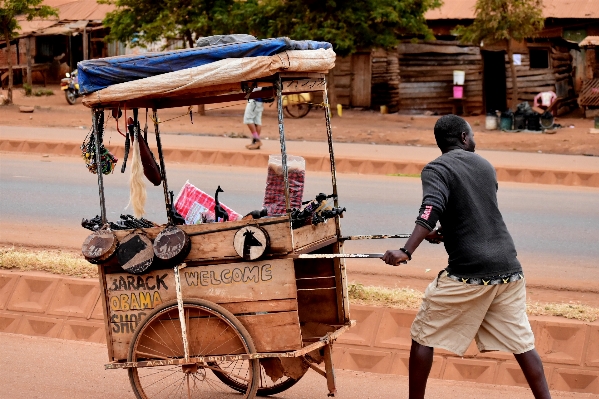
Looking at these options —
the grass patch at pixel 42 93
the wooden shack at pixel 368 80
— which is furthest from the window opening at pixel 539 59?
the grass patch at pixel 42 93

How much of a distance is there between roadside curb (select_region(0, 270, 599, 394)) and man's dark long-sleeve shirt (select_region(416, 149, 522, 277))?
5.15 ft

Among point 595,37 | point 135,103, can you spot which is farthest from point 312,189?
point 595,37

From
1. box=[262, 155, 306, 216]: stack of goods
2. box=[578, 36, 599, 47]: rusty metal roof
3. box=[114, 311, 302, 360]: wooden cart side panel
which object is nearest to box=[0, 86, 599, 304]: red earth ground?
box=[578, 36, 599, 47]: rusty metal roof

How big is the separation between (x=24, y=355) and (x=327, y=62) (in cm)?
→ 294

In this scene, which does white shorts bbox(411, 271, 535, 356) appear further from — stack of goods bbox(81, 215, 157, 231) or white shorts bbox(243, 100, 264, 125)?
white shorts bbox(243, 100, 264, 125)

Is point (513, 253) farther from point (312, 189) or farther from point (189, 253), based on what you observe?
point (312, 189)

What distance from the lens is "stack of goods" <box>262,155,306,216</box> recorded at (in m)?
4.83

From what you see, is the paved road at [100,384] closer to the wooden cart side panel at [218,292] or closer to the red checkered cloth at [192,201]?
the wooden cart side panel at [218,292]

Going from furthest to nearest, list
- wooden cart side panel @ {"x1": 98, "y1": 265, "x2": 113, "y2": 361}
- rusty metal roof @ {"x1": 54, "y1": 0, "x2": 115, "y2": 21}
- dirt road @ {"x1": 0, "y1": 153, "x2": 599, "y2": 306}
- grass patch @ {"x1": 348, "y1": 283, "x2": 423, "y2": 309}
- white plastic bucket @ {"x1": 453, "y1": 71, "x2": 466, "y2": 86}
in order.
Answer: rusty metal roof @ {"x1": 54, "y1": 0, "x2": 115, "y2": 21} → white plastic bucket @ {"x1": 453, "y1": 71, "x2": 466, "y2": 86} → dirt road @ {"x1": 0, "y1": 153, "x2": 599, "y2": 306} → grass patch @ {"x1": 348, "y1": 283, "x2": 423, "y2": 309} → wooden cart side panel @ {"x1": 98, "y1": 265, "x2": 113, "y2": 361}

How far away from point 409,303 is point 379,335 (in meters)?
0.35

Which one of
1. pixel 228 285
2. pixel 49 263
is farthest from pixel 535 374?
pixel 49 263

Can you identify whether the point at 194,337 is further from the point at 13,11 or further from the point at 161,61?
the point at 13,11

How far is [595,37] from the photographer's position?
22516 mm

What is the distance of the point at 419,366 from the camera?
4.21 metres
